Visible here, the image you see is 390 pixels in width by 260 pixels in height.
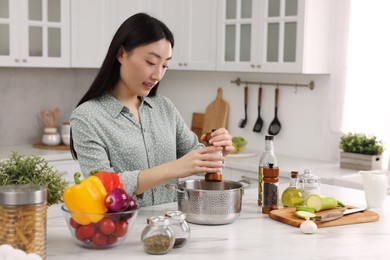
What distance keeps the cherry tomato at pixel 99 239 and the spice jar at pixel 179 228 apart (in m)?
0.19

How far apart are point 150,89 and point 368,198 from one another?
0.96 metres

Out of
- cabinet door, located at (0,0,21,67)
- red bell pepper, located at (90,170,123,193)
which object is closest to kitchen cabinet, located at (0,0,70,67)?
cabinet door, located at (0,0,21,67)

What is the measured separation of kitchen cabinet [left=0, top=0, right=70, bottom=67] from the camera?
415 centimetres

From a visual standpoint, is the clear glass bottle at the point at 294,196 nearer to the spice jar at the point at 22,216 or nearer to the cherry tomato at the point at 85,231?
the cherry tomato at the point at 85,231

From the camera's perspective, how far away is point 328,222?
213 cm

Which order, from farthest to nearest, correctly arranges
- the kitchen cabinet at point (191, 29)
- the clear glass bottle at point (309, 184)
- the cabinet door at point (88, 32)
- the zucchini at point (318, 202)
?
the kitchen cabinet at point (191, 29) → the cabinet door at point (88, 32) → the clear glass bottle at point (309, 184) → the zucchini at point (318, 202)

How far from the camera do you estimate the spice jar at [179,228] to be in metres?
1.78

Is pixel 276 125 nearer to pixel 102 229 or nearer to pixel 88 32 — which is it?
pixel 88 32

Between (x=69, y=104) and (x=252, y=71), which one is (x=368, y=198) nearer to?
(x=252, y=71)

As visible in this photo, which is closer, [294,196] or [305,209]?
[305,209]

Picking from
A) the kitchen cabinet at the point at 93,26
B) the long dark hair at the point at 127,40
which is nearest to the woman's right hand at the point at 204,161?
the long dark hair at the point at 127,40

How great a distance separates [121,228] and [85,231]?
0.10 m

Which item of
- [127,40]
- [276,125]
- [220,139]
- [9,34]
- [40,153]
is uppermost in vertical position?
[9,34]

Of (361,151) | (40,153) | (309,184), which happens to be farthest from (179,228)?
(40,153)
